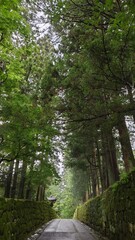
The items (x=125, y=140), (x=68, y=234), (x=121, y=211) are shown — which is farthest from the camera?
(x=68, y=234)

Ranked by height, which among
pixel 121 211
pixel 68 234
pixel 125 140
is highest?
pixel 125 140

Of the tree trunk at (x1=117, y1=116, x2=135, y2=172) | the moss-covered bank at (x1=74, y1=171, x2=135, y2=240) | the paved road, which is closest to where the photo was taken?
the moss-covered bank at (x1=74, y1=171, x2=135, y2=240)

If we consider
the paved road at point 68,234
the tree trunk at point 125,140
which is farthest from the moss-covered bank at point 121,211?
the tree trunk at point 125,140

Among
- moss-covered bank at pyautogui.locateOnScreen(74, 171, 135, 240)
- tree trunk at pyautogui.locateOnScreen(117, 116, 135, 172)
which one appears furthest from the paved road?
tree trunk at pyautogui.locateOnScreen(117, 116, 135, 172)

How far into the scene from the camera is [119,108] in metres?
6.12

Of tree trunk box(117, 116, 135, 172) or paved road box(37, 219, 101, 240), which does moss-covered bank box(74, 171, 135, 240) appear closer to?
paved road box(37, 219, 101, 240)

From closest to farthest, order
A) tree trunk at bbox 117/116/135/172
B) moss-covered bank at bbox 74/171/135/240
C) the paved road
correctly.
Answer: moss-covered bank at bbox 74/171/135/240, tree trunk at bbox 117/116/135/172, the paved road

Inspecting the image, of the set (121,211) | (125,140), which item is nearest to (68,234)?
(121,211)

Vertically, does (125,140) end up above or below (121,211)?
above

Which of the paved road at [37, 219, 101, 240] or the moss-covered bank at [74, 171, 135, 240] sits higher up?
the moss-covered bank at [74, 171, 135, 240]

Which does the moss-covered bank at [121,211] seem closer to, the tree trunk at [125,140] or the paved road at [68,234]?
the paved road at [68,234]

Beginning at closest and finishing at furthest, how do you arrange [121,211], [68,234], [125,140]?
[121,211] < [125,140] < [68,234]

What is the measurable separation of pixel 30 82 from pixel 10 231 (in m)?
7.94

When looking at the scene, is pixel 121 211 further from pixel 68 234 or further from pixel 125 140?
pixel 68 234
